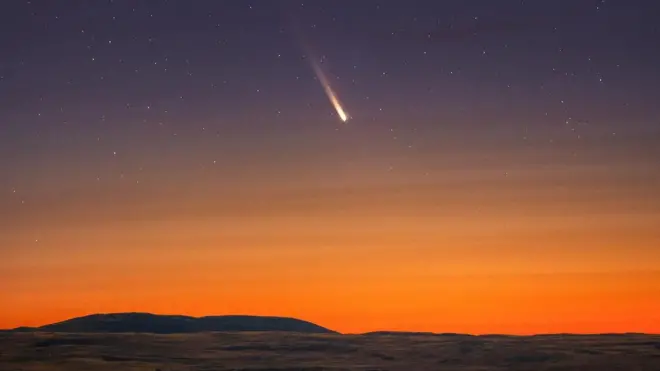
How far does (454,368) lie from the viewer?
198 m

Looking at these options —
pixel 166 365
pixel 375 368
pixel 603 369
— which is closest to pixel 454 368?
pixel 375 368

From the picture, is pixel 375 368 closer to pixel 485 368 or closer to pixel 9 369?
pixel 485 368

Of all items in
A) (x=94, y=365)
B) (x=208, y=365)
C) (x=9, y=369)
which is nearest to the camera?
(x=9, y=369)

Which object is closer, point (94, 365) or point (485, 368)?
point (94, 365)

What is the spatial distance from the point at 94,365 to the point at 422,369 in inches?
3046

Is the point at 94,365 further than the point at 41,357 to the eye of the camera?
No

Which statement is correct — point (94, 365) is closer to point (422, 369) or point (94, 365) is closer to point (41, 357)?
point (41, 357)

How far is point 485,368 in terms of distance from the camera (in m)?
200

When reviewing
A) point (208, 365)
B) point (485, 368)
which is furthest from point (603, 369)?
point (208, 365)

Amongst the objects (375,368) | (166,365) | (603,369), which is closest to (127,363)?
(166,365)

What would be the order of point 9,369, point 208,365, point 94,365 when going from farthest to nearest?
point 208,365 < point 94,365 < point 9,369

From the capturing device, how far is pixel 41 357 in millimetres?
199875

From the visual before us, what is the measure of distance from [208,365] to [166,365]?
1019 centimetres

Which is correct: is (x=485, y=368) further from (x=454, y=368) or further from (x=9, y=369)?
(x=9, y=369)
